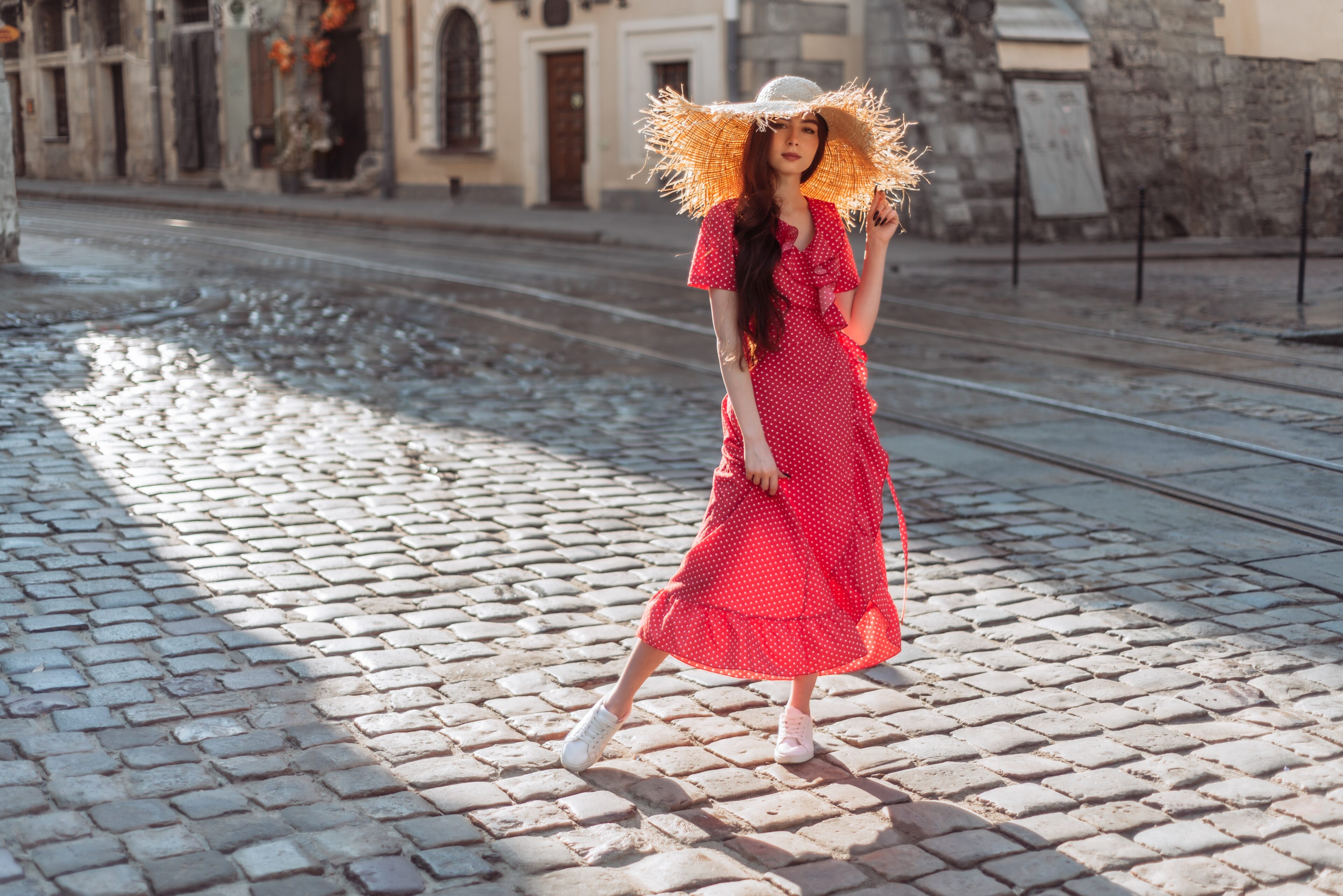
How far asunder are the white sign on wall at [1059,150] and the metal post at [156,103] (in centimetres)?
1928

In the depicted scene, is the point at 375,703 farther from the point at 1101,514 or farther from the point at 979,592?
the point at 1101,514

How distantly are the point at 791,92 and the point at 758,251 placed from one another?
37cm

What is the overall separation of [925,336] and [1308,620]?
6390mm

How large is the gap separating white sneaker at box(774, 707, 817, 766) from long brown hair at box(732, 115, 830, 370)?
82cm

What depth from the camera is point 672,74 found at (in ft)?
75.3

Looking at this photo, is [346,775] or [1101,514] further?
[1101,514]

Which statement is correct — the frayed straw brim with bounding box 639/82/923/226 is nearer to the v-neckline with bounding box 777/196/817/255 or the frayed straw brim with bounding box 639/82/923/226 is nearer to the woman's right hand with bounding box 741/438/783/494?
the v-neckline with bounding box 777/196/817/255

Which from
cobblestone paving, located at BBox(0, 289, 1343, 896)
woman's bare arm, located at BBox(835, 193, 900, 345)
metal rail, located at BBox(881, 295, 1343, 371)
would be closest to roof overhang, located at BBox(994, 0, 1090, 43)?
metal rail, located at BBox(881, 295, 1343, 371)

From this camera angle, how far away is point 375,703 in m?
3.78

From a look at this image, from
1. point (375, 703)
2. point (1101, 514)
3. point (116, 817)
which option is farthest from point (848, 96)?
point (1101, 514)

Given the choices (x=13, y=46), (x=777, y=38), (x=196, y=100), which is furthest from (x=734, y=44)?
(x=13, y=46)

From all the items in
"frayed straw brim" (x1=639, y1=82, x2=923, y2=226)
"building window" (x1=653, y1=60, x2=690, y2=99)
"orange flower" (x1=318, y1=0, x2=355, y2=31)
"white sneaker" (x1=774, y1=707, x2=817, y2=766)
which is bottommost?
"white sneaker" (x1=774, y1=707, x2=817, y2=766)

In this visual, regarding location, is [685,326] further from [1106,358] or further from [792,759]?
[792,759]

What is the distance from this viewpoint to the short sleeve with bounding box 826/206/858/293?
339 centimetres
